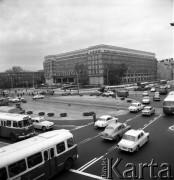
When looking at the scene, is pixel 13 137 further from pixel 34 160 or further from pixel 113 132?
pixel 113 132

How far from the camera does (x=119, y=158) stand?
54.3ft

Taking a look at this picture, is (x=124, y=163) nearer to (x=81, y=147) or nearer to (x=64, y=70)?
(x=81, y=147)

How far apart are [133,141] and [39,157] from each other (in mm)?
9347

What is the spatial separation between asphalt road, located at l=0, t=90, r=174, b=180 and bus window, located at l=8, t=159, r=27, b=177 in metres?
3.13

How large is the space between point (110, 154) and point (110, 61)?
122280 millimetres

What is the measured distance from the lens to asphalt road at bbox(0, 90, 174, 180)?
13891 mm

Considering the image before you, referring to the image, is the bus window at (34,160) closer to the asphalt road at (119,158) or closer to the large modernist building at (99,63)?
the asphalt road at (119,158)

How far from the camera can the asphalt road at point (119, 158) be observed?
13891mm

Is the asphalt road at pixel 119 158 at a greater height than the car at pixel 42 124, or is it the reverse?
the car at pixel 42 124

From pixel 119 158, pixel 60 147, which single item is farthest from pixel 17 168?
pixel 119 158

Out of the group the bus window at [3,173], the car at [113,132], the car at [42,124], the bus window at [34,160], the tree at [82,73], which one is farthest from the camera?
the tree at [82,73]

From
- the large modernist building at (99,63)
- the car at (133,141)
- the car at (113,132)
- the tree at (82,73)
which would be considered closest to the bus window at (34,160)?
the car at (133,141)

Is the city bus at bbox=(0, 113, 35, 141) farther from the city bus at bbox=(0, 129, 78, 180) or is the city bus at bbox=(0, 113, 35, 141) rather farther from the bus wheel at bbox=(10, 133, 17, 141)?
the city bus at bbox=(0, 129, 78, 180)

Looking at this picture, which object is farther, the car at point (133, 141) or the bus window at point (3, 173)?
the car at point (133, 141)
